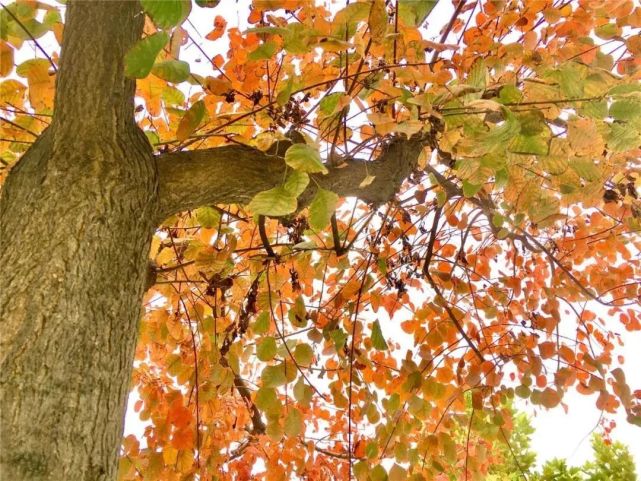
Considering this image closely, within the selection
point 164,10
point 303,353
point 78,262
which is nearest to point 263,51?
point 164,10

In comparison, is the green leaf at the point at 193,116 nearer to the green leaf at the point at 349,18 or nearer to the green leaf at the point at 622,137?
the green leaf at the point at 349,18

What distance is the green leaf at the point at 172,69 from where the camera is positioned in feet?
3.38

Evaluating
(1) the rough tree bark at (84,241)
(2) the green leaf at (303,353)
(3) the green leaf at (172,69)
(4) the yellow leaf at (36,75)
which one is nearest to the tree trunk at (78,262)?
(1) the rough tree bark at (84,241)

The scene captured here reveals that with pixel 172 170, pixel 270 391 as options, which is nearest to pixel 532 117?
pixel 172 170

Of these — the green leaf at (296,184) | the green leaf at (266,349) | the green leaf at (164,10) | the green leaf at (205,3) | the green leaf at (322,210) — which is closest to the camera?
the green leaf at (164,10)

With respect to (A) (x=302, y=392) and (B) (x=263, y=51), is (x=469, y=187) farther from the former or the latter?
(A) (x=302, y=392)

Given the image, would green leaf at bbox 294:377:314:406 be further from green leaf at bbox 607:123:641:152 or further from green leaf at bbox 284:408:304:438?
green leaf at bbox 607:123:641:152

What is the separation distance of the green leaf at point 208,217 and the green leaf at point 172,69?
30.3 inches

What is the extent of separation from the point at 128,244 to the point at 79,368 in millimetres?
304

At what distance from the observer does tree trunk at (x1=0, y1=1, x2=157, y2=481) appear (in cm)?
91

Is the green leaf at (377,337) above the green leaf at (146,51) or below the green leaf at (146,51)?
below

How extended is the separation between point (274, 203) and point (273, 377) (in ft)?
2.61

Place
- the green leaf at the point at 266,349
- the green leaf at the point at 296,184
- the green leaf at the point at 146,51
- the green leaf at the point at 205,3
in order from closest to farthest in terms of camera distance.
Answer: the green leaf at the point at 146,51 → the green leaf at the point at 205,3 → the green leaf at the point at 296,184 → the green leaf at the point at 266,349

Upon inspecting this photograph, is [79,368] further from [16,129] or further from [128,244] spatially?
[16,129]
